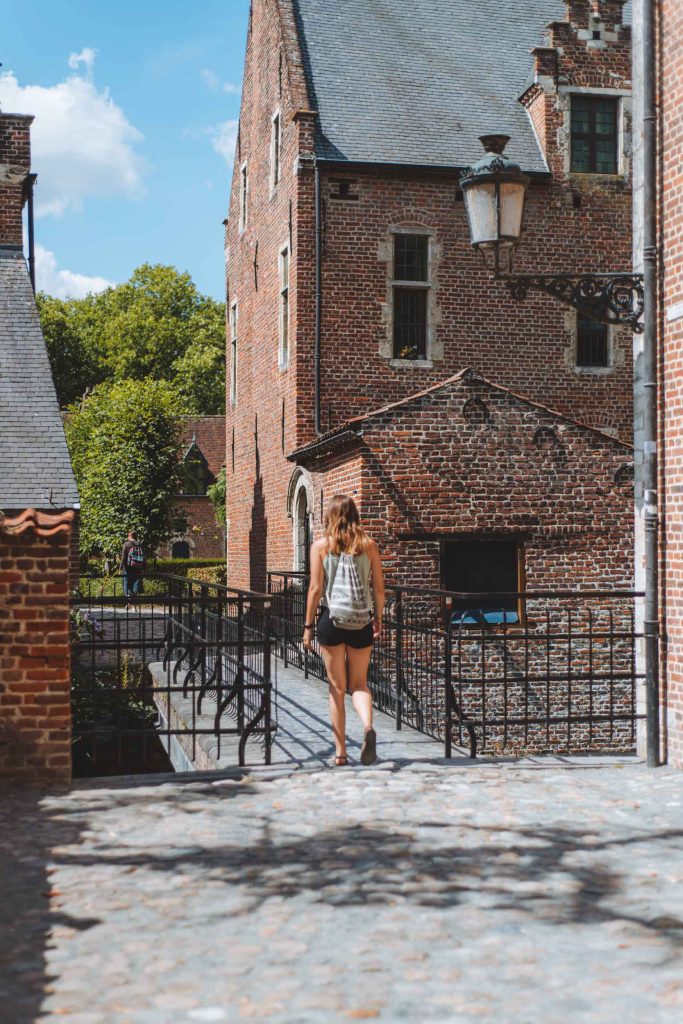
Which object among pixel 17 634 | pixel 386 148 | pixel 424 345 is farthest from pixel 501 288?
pixel 17 634

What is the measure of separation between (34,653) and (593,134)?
664 inches

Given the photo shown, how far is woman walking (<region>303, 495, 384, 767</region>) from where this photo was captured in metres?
8.24

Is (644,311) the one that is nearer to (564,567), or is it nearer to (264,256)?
(564,567)

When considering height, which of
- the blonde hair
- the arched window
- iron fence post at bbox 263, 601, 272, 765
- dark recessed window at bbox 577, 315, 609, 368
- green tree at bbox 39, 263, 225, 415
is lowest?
iron fence post at bbox 263, 601, 272, 765

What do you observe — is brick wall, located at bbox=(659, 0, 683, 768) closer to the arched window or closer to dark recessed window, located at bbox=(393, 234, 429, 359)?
dark recessed window, located at bbox=(393, 234, 429, 359)

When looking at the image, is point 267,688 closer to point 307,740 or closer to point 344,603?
point 344,603

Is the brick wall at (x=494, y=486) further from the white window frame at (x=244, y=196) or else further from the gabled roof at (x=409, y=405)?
the white window frame at (x=244, y=196)

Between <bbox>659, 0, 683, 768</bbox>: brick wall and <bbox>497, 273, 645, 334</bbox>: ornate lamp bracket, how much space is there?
20 cm

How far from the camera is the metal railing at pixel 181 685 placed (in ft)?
28.2

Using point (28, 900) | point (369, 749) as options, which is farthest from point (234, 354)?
point (28, 900)

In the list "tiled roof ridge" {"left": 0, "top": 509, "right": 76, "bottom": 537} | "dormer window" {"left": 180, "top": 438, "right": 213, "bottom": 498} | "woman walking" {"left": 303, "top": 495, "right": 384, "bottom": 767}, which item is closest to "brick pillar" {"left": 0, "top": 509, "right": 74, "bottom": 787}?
"tiled roof ridge" {"left": 0, "top": 509, "right": 76, "bottom": 537}

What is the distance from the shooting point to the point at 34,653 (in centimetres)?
761

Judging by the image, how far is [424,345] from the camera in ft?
68.0

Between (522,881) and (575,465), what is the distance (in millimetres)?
10937
